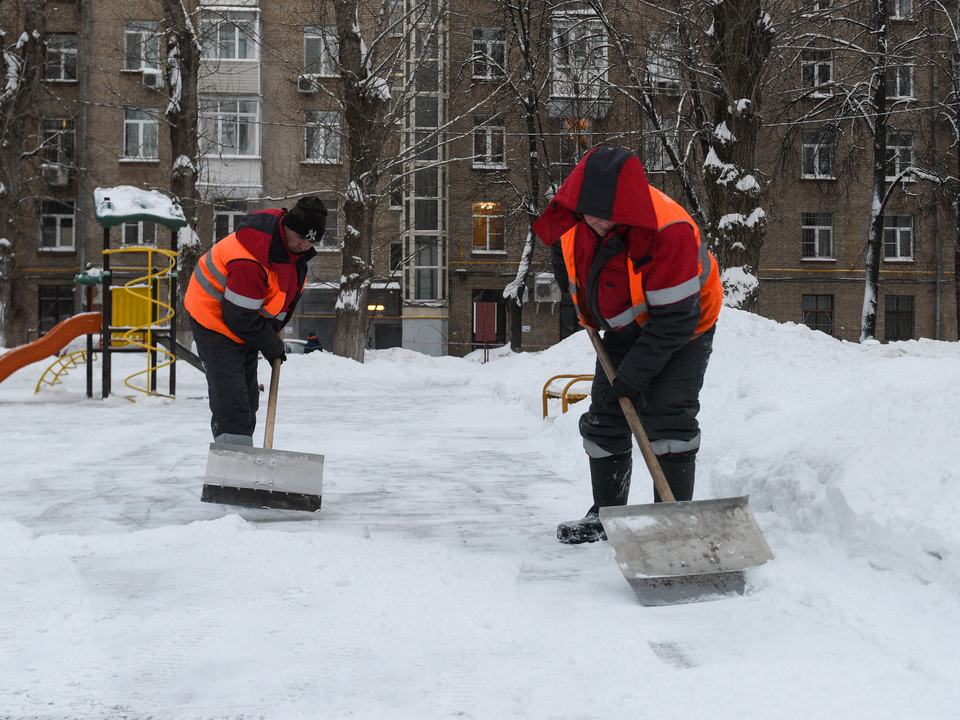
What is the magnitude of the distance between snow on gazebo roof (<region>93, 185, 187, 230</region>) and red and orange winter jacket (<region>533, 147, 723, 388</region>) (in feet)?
30.9

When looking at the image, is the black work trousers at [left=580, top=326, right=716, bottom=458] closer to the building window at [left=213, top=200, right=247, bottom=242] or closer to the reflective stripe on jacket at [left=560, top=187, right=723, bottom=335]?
the reflective stripe on jacket at [left=560, top=187, right=723, bottom=335]

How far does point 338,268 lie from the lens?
1163 inches

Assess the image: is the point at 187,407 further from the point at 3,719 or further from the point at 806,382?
the point at 3,719

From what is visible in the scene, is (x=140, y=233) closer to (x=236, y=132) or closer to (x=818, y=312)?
(x=236, y=132)

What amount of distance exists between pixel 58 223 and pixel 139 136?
12.9ft

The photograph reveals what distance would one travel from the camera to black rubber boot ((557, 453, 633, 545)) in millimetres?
3822

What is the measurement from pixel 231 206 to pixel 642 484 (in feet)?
87.3

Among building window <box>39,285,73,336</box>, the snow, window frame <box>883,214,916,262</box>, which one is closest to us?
the snow

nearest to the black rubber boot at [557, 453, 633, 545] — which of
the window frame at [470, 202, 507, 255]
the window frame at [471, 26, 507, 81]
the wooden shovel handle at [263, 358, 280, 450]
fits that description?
the wooden shovel handle at [263, 358, 280, 450]

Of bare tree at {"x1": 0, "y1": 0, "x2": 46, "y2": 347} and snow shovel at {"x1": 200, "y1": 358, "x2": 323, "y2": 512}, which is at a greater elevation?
bare tree at {"x1": 0, "y1": 0, "x2": 46, "y2": 347}

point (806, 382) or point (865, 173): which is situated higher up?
point (865, 173)

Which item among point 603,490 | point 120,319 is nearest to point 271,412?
point 603,490

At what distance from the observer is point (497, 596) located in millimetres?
3043

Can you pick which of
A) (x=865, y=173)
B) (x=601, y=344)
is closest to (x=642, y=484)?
(x=601, y=344)
